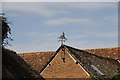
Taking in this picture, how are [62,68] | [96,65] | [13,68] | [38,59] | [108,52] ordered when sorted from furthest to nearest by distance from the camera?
1. [108,52]
2. [38,59]
3. [96,65]
4. [62,68]
5. [13,68]

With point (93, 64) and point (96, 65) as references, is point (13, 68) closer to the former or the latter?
point (93, 64)

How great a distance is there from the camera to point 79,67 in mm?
32062

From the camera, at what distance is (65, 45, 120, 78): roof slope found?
105 ft

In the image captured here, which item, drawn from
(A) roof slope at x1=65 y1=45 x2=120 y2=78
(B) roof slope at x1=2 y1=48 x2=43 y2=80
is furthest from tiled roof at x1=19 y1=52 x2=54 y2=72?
(B) roof slope at x1=2 y1=48 x2=43 y2=80

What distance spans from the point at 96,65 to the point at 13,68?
1701cm

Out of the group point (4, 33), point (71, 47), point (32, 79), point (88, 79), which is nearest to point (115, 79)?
point (88, 79)

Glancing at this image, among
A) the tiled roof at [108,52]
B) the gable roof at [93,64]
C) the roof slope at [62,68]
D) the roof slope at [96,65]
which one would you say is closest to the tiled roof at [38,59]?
the gable roof at [93,64]

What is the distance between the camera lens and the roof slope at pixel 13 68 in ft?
58.3

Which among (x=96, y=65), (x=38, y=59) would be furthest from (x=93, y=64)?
(x=38, y=59)

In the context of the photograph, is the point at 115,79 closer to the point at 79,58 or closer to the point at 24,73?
the point at 79,58

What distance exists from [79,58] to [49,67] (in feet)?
10.5

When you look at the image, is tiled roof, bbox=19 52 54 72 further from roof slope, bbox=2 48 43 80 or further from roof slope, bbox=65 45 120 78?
Result: roof slope, bbox=2 48 43 80

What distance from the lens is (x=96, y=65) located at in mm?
34562

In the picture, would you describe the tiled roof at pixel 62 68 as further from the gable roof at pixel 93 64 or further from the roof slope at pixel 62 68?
the gable roof at pixel 93 64
